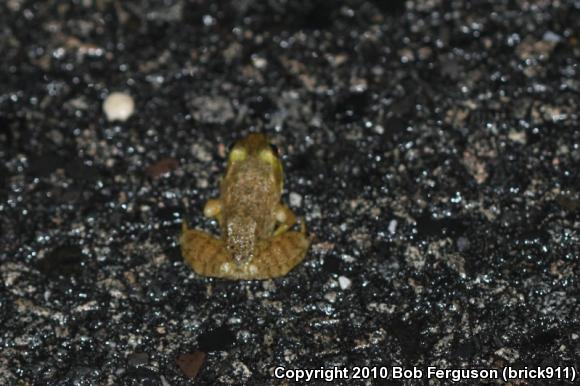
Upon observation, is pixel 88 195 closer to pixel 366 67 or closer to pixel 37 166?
pixel 37 166

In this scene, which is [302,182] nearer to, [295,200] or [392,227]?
[295,200]

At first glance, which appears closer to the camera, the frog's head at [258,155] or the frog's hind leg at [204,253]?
the frog's hind leg at [204,253]

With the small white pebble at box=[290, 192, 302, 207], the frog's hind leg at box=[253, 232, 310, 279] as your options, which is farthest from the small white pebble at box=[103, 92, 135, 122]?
the frog's hind leg at box=[253, 232, 310, 279]

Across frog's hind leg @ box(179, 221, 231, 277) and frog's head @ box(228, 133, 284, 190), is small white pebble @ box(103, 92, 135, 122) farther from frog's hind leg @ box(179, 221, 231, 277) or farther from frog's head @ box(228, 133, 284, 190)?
frog's hind leg @ box(179, 221, 231, 277)

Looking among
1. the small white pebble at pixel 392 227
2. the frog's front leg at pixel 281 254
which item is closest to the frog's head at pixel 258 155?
the frog's front leg at pixel 281 254

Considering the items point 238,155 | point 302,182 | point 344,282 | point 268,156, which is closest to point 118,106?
point 238,155

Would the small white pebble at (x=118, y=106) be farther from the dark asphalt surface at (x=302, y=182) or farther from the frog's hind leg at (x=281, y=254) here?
the frog's hind leg at (x=281, y=254)
